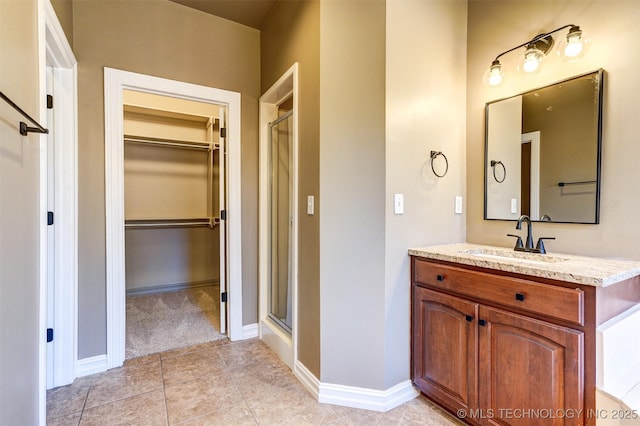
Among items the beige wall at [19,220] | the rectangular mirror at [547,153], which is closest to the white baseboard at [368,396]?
the rectangular mirror at [547,153]

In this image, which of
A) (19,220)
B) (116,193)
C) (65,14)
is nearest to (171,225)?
(116,193)

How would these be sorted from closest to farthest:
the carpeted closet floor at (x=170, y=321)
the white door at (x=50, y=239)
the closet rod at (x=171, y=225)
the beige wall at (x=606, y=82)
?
1. the beige wall at (x=606, y=82)
2. the white door at (x=50, y=239)
3. the carpeted closet floor at (x=170, y=321)
4. the closet rod at (x=171, y=225)

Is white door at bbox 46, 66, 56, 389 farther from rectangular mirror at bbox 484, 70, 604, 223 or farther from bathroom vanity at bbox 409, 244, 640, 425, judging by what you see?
rectangular mirror at bbox 484, 70, 604, 223

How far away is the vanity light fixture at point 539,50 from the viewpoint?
1.56 metres

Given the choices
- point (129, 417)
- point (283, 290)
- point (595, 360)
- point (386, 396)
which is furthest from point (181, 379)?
point (595, 360)

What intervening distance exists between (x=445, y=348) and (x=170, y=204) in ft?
12.5

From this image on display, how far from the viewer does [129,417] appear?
1680 mm

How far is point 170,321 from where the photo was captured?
3.04m

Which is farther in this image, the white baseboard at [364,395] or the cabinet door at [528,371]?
the white baseboard at [364,395]

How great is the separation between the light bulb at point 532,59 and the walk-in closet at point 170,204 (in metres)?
3.30

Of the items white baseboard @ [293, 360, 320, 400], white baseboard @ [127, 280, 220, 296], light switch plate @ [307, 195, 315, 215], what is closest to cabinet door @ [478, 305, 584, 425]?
white baseboard @ [293, 360, 320, 400]

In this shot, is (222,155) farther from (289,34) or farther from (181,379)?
(181,379)

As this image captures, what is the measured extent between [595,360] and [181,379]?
2291mm

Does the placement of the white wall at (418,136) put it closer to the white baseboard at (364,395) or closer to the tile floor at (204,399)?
the white baseboard at (364,395)
